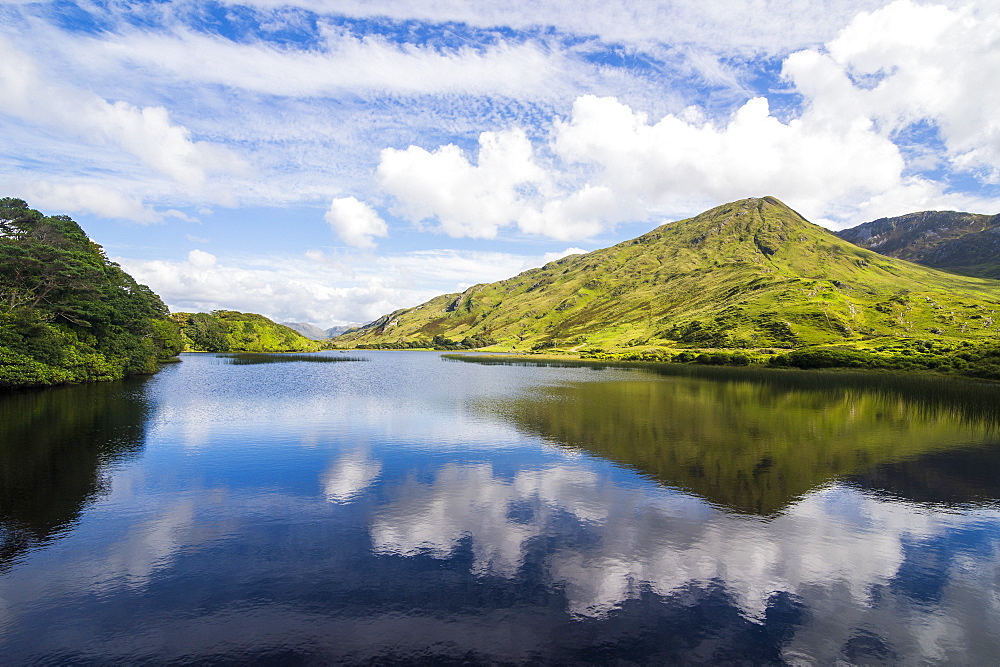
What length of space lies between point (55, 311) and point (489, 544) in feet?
341

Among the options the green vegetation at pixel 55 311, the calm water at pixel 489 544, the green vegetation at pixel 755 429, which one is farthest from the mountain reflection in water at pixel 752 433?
the green vegetation at pixel 55 311

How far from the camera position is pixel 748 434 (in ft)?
191

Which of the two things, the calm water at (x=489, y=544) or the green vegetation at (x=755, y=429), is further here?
the green vegetation at (x=755, y=429)

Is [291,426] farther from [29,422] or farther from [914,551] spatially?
[914,551]

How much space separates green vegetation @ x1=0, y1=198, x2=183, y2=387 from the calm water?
974 inches

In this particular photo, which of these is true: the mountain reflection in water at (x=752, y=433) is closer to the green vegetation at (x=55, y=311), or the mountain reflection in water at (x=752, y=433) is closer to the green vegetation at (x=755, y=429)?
the green vegetation at (x=755, y=429)

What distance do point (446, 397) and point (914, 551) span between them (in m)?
70.3

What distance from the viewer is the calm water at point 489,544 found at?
61.4ft

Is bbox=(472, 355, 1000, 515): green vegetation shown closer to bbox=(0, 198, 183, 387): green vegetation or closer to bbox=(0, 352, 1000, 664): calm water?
bbox=(0, 352, 1000, 664): calm water

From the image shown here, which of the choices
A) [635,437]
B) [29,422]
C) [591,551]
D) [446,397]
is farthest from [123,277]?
[591,551]

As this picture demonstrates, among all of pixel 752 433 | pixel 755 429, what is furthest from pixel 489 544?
pixel 755 429

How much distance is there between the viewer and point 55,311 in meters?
88.4

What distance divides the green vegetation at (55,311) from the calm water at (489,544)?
24.7 metres

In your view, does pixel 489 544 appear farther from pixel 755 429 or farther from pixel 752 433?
pixel 755 429
